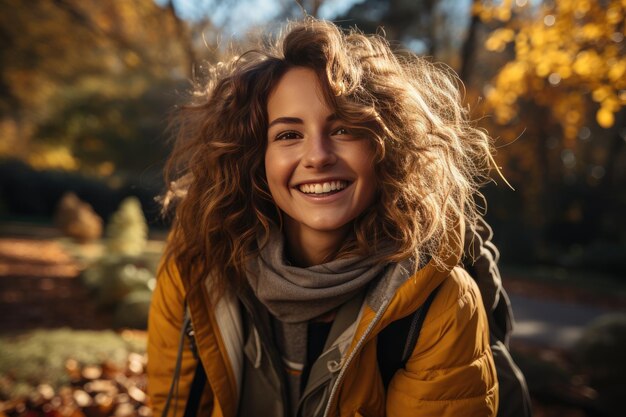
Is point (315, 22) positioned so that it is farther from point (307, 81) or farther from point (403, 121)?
point (403, 121)

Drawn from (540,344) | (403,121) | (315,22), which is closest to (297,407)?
(403,121)

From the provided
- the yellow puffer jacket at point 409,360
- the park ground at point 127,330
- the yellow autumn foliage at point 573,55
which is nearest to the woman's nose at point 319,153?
the yellow puffer jacket at point 409,360

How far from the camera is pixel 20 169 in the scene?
57.2ft

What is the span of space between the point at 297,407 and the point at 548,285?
37.2 ft

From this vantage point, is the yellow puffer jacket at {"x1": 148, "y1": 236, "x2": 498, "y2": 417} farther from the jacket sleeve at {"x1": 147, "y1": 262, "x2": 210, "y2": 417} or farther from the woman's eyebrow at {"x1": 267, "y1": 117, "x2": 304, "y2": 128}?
the woman's eyebrow at {"x1": 267, "y1": 117, "x2": 304, "y2": 128}

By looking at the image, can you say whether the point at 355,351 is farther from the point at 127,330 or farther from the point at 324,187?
the point at 127,330

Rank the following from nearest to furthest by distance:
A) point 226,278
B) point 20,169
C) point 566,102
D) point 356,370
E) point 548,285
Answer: point 356,370, point 226,278, point 566,102, point 548,285, point 20,169

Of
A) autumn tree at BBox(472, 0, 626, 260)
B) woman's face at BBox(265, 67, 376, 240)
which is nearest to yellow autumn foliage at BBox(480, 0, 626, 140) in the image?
autumn tree at BBox(472, 0, 626, 260)

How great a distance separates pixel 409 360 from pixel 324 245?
2.08ft

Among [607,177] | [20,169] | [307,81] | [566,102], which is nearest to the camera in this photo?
[307,81]

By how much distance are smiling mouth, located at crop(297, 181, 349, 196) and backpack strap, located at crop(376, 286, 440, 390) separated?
0.55 meters

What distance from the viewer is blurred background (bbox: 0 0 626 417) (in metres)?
3.22

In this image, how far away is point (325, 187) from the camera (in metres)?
1.94

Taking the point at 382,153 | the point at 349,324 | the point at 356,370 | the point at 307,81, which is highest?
the point at 307,81
